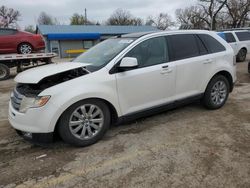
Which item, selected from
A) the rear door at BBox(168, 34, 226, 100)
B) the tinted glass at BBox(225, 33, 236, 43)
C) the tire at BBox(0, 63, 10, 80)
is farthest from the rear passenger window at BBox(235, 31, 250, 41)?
the tire at BBox(0, 63, 10, 80)

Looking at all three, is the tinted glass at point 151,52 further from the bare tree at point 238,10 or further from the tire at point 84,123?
the bare tree at point 238,10

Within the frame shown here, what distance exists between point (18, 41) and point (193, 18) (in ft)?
163

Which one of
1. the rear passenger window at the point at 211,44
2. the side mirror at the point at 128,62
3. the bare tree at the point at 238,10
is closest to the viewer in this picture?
the side mirror at the point at 128,62

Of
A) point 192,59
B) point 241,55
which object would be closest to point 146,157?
point 192,59

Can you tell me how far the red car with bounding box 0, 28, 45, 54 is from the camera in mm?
11781

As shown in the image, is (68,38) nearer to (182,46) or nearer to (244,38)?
(244,38)

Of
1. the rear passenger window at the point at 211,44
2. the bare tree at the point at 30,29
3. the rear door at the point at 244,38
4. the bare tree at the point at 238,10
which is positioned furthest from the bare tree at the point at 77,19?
the rear passenger window at the point at 211,44

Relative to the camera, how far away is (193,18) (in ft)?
181

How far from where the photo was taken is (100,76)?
388 cm

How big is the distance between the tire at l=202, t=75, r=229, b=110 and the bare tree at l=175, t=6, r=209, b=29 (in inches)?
1959

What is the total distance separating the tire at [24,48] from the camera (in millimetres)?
12239

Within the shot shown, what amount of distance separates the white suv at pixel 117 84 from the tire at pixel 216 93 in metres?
0.02

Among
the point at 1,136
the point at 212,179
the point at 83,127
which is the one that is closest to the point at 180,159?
the point at 212,179

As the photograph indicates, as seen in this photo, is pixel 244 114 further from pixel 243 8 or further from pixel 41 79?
pixel 243 8
